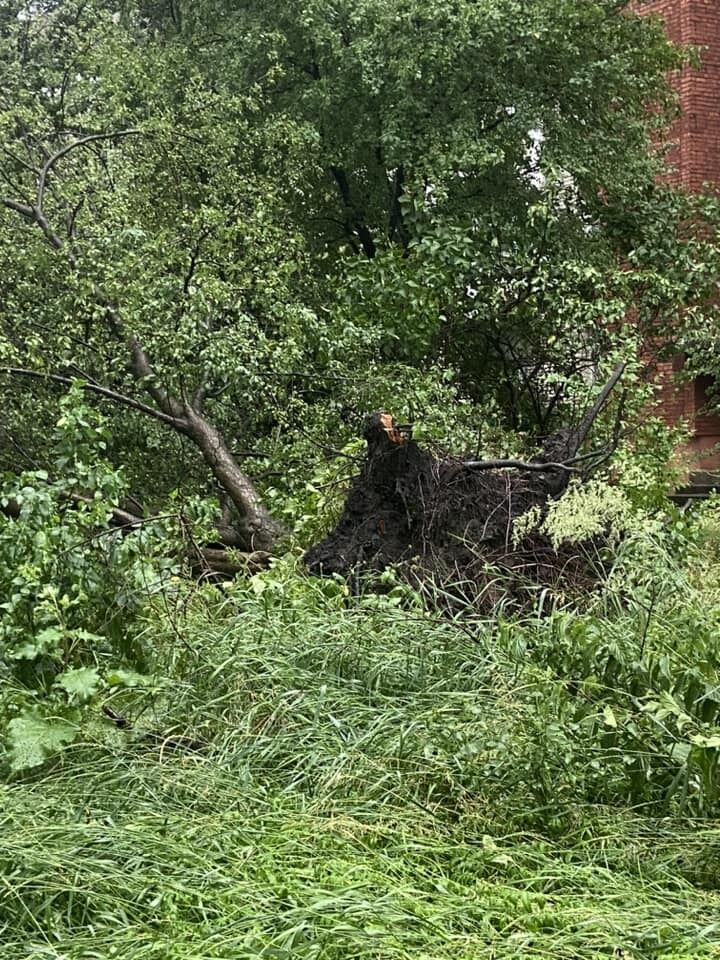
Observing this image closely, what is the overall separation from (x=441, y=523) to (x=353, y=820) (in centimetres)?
296

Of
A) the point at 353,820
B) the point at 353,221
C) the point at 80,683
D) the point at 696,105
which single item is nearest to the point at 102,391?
the point at 80,683

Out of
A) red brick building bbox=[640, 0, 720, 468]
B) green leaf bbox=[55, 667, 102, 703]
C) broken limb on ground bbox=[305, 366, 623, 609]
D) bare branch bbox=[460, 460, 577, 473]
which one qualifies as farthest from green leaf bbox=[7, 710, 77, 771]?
red brick building bbox=[640, 0, 720, 468]

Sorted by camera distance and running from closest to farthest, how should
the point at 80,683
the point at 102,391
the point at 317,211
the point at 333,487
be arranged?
the point at 80,683 < the point at 333,487 < the point at 102,391 < the point at 317,211

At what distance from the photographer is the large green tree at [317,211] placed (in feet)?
29.3

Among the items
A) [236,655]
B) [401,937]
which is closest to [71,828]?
[401,937]

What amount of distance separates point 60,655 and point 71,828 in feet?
4.76

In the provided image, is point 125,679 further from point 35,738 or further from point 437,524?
point 437,524

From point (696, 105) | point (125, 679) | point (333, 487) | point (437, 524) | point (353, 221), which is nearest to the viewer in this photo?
point (125, 679)

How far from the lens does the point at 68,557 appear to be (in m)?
4.69

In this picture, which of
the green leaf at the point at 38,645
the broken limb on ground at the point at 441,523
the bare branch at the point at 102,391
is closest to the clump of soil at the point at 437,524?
the broken limb on ground at the point at 441,523

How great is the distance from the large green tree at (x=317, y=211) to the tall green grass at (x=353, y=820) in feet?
13.6

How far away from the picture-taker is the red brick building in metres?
16.8

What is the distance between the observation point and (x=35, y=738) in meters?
3.65

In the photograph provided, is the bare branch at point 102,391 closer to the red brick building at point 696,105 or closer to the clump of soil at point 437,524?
the clump of soil at point 437,524
